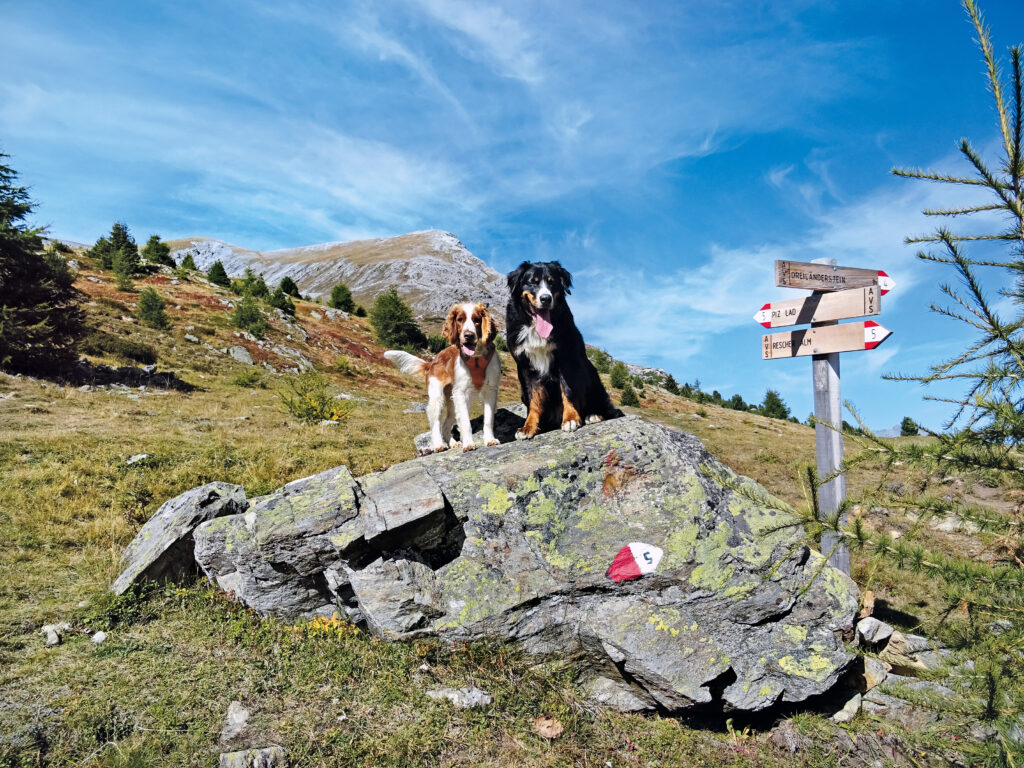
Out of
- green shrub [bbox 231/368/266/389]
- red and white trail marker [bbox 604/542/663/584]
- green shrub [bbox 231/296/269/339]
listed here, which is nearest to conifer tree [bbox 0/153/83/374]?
green shrub [bbox 231/368/266/389]

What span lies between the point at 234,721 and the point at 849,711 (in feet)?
17.8

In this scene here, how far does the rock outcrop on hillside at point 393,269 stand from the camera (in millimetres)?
114375

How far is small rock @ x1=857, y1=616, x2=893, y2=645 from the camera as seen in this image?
604 cm

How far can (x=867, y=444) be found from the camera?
9.62ft

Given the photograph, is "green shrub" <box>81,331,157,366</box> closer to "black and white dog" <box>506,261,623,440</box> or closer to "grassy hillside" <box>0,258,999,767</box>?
"grassy hillside" <box>0,258,999,767</box>

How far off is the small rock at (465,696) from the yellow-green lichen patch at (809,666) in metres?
2.61

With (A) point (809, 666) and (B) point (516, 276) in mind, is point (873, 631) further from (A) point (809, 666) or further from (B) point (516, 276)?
(B) point (516, 276)

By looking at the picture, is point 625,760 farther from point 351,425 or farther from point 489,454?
point 351,425

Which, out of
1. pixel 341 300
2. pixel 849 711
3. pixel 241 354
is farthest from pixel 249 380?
pixel 341 300

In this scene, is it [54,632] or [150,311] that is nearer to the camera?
[54,632]

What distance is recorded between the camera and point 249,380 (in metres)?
21.9

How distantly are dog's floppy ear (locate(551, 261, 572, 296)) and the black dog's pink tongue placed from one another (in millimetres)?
366

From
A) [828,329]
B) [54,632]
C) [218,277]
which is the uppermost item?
[218,277]

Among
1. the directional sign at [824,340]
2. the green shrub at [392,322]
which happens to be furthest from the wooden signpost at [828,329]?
the green shrub at [392,322]
